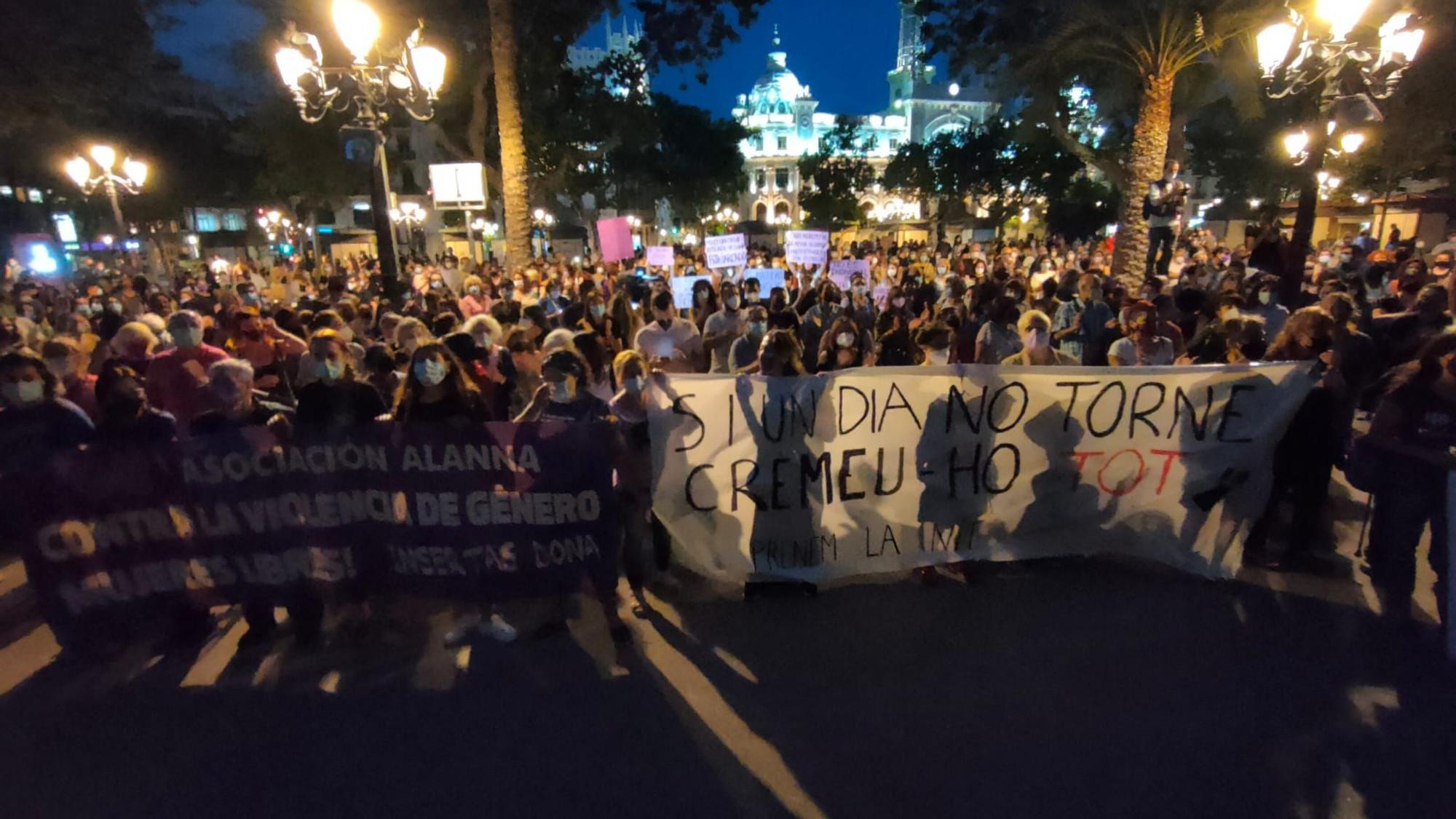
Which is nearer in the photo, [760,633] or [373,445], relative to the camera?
[373,445]

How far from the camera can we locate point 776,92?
13738 centimetres

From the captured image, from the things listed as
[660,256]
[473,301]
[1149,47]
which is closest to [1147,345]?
[473,301]

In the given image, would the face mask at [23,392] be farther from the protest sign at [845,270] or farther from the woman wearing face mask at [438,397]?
the protest sign at [845,270]

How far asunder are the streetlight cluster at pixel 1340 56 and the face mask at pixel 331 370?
32.9ft

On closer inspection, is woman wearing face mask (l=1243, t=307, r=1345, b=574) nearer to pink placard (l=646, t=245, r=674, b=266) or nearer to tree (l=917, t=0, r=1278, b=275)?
pink placard (l=646, t=245, r=674, b=266)

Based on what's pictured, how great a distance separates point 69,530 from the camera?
399cm

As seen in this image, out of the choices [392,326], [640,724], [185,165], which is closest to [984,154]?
[185,165]

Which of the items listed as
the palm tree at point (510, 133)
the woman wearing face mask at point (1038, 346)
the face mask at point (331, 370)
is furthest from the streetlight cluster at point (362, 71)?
the woman wearing face mask at point (1038, 346)

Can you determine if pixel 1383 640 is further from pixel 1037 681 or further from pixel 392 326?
pixel 392 326

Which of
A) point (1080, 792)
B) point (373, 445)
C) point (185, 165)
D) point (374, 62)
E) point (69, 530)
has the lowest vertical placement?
point (1080, 792)

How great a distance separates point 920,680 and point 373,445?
3.12 metres

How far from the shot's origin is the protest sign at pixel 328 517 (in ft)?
13.1

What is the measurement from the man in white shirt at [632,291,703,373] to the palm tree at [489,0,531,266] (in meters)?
7.74

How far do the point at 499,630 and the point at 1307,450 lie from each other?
5.07 m
